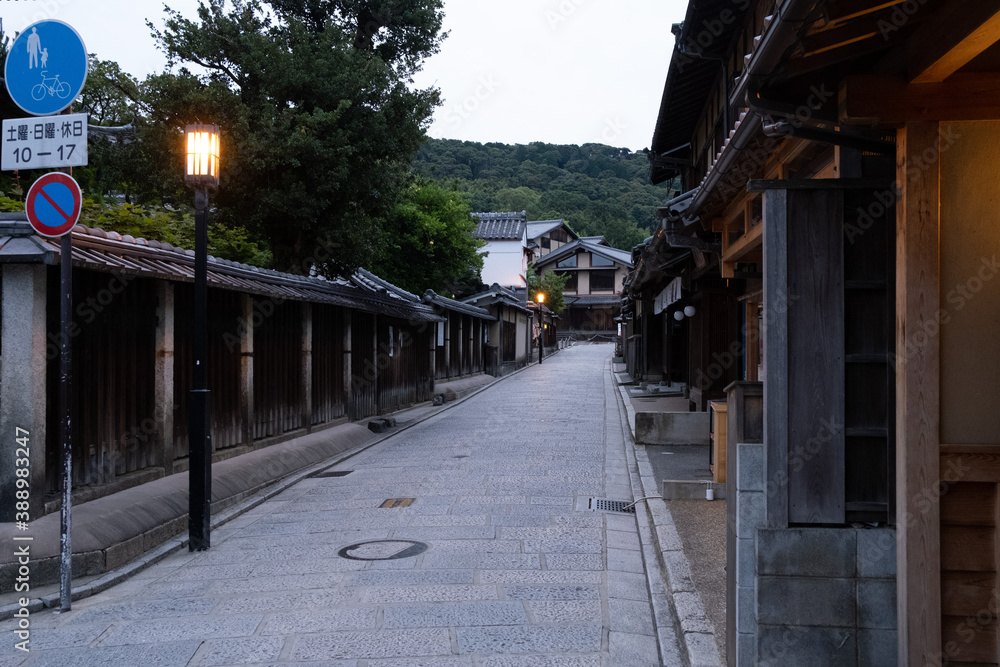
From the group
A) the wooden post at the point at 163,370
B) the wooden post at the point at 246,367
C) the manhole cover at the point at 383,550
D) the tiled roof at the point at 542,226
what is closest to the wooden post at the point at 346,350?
the wooden post at the point at 246,367

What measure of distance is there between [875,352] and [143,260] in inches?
286

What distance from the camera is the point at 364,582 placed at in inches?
273

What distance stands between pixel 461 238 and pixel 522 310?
52.2 ft

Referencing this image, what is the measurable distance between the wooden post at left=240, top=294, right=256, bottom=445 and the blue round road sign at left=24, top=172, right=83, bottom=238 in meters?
5.70

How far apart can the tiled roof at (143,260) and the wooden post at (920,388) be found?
21.4 ft

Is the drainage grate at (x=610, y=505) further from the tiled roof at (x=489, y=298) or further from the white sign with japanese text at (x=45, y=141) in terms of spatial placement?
the tiled roof at (x=489, y=298)

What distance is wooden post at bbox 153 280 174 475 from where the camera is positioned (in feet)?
30.5

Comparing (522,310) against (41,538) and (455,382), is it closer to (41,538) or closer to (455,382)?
(455,382)

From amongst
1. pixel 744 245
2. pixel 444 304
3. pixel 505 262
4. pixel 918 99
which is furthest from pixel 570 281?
pixel 918 99

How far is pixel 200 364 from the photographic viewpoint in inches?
323

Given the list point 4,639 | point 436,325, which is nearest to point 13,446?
point 4,639

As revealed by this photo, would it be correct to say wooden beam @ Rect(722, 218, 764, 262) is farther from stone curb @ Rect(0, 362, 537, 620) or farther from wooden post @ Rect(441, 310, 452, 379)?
wooden post @ Rect(441, 310, 452, 379)

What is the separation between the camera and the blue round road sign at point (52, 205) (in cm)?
612

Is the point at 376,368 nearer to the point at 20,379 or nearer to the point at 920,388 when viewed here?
the point at 20,379
